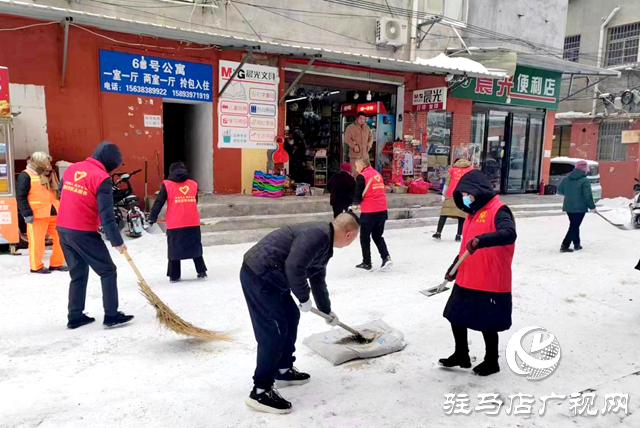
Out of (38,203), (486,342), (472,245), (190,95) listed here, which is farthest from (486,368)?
(190,95)

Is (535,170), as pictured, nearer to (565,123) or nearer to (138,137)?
(565,123)

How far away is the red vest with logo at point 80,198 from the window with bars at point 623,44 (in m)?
21.4

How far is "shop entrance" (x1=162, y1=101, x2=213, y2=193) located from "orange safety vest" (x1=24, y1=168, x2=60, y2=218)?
4.09 m

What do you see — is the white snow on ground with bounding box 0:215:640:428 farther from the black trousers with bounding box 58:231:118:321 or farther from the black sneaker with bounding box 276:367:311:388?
the black trousers with bounding box 58:231:118:321

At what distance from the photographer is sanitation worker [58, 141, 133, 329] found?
4.41m

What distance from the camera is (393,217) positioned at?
10891 millimetres

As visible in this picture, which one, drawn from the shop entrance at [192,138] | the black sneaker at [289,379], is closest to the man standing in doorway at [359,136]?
the shop entrance at [192,138]

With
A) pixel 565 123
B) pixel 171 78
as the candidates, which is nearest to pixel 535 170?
pixel 565 123

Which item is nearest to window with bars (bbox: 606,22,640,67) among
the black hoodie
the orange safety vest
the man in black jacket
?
the black hoodie

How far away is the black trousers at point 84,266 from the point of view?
4.45 metres

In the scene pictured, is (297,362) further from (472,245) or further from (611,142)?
(611,142)

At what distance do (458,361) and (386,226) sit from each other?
660 centimetres

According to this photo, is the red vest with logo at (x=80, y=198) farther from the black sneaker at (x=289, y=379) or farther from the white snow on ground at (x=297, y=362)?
the black sneaker at (x=289, y=379)

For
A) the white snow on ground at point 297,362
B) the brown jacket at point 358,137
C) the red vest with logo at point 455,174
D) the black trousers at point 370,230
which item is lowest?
the white snow on ground at point 297,362
